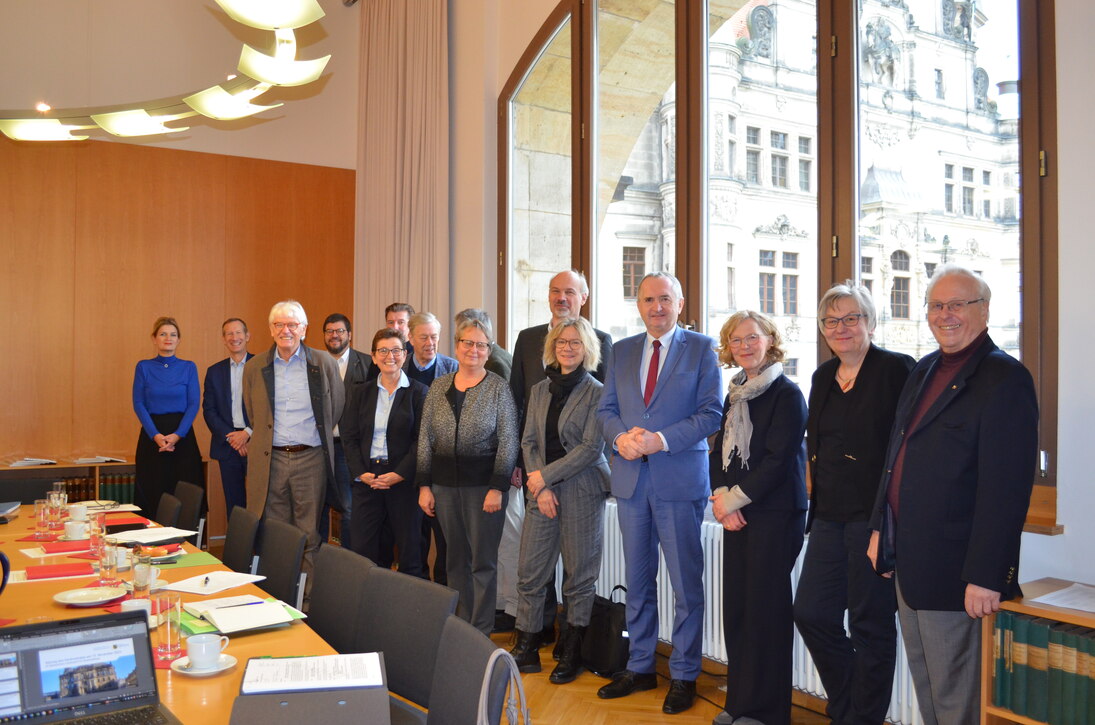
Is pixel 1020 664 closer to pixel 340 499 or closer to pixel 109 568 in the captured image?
pixel 109 568

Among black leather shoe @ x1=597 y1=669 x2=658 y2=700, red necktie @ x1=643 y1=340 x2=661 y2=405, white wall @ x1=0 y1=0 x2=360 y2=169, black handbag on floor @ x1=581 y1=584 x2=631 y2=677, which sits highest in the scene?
white wall @ x1=0 y1=0 x2=360 y2=169

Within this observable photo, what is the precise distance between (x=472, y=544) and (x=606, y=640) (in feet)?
2.72

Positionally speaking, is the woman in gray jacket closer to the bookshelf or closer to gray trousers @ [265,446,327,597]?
gray trousers @ [265,446,327,597]

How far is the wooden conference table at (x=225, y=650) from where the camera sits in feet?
6.29

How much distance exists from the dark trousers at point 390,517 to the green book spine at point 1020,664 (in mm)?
3040

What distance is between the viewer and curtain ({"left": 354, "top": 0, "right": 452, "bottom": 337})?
283 inches

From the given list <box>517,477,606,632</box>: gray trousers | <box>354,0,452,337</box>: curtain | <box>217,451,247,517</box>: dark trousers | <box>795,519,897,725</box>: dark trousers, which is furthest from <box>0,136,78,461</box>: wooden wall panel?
<box>795,519,897,725</box>: dark trousers

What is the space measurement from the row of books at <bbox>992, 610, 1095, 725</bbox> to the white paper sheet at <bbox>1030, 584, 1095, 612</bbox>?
0.06 m

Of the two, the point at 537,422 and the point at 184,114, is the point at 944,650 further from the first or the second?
the point at 184,114

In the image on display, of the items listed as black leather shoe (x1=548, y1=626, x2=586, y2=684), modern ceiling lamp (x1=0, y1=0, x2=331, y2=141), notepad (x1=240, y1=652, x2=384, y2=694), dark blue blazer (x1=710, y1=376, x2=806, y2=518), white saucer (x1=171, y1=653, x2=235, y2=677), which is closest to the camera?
notepad (x1=240, y1=652, x2=384, y2=694)

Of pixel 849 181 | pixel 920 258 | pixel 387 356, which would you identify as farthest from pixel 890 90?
pixel 387 356

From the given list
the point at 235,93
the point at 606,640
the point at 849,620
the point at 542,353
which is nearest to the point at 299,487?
the point at 542,353

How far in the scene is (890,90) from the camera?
3.90m

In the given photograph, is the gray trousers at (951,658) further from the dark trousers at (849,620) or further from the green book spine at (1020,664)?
the dark trousers at (849,620)
